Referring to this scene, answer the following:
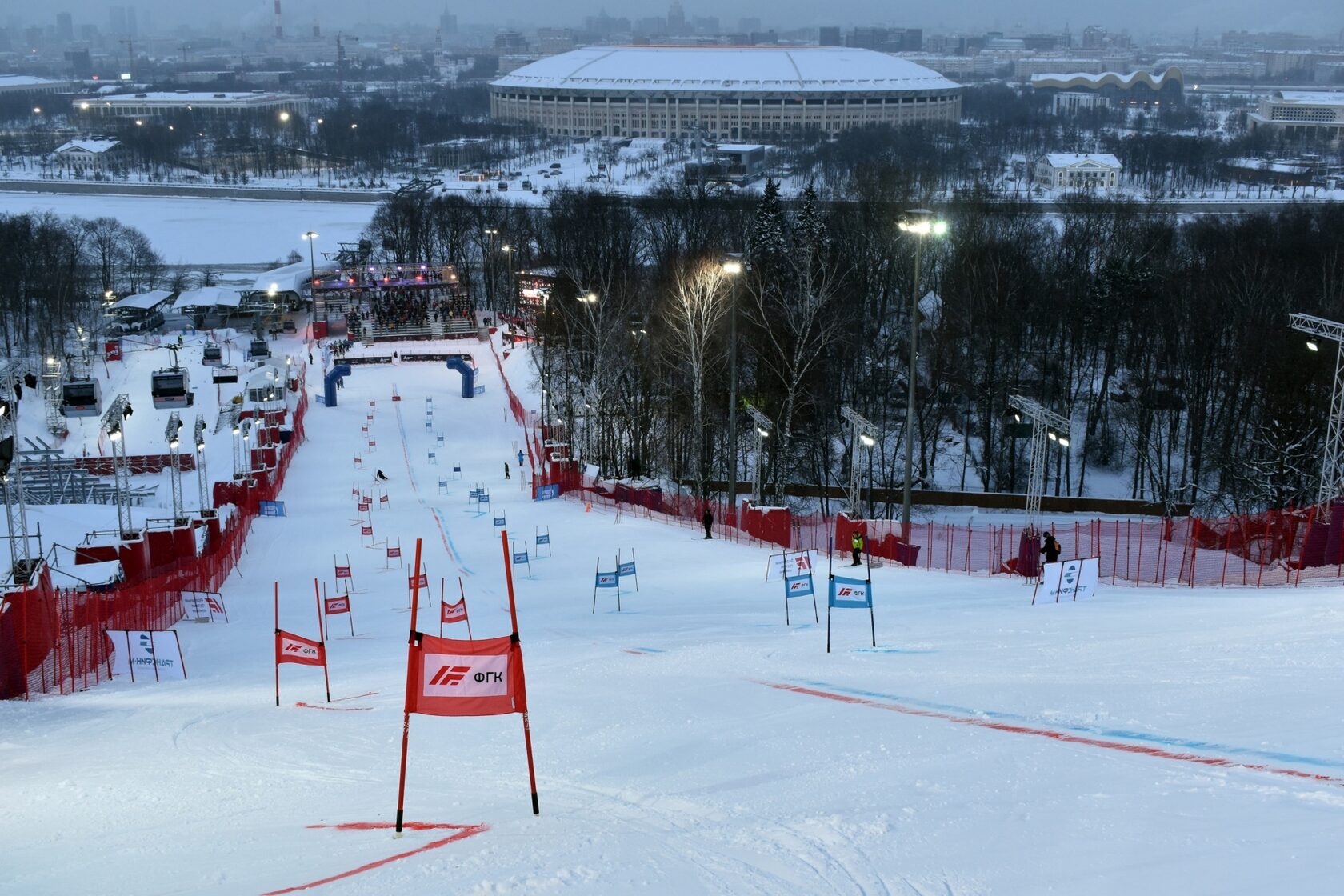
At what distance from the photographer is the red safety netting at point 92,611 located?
15.2 metres

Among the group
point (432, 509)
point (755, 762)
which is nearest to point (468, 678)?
point (755, 762)

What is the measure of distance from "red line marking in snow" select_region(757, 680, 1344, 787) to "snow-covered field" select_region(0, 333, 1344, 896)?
0.13ft

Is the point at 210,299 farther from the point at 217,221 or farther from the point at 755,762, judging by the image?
the point at 755,762

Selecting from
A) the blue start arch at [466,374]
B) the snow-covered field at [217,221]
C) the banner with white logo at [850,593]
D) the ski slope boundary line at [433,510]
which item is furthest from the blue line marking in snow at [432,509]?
the snow-covered field at [217,221]

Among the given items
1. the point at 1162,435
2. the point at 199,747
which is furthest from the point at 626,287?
the point at 199,747

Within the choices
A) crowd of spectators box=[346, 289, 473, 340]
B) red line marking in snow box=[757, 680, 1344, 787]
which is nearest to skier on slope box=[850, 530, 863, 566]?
red line marking in snow box=[757, 680, 1344, 787]

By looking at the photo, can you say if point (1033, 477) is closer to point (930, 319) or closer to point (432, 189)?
point (930, 319)

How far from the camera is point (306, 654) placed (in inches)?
582

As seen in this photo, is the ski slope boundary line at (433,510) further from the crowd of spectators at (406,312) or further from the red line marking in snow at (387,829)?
the crowd of spectators at (406,312)

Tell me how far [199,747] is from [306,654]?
2.98m

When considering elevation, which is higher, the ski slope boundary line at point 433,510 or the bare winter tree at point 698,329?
the bare winter tree at point 698,329

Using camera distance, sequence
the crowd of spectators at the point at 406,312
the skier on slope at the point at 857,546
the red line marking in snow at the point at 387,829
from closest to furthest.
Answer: the red line marking in snow at the point at 387,829
the skier on slope at the point at 857,546
the crowd of spectators at the point at 406,312

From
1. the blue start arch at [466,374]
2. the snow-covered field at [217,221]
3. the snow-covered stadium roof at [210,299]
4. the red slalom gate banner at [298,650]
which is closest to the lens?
the red slalom gate banner at [298,650]

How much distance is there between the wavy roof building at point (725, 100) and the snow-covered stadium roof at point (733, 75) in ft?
0.77
